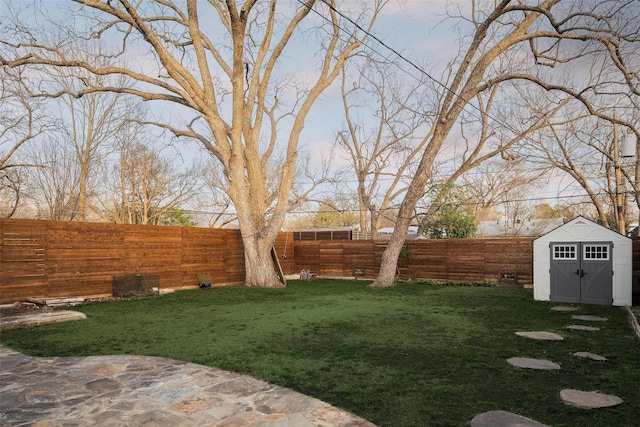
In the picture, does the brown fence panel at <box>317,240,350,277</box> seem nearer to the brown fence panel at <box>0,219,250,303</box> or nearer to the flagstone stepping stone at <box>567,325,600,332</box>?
the brown fence panel at <box>0,219,250,303</box>

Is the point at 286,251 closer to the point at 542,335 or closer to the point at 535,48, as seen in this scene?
the point at 535,48

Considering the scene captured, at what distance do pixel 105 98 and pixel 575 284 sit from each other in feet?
57.8

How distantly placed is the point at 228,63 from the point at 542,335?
13044 millimetres

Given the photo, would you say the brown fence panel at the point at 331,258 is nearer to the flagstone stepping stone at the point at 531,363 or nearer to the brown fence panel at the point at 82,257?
the brown fence panel at the point at 82,257

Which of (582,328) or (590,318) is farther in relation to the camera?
(590,318)

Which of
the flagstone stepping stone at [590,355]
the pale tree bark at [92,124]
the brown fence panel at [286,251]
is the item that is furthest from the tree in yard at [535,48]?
the pale tree bark at [92,124]

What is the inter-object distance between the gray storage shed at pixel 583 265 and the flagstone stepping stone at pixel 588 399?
6.86 meters

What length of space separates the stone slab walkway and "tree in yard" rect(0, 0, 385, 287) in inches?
346

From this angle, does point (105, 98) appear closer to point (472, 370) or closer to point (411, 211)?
point (411, 211)

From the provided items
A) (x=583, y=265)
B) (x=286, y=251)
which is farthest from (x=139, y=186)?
(x=583, y=265)

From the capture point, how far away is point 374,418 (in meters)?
2.98

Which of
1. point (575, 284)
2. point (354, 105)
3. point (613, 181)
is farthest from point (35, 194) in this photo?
point (613, 181)

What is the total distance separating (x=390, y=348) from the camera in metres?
5.03

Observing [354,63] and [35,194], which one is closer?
[35,194]
